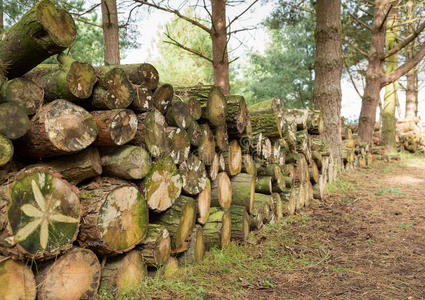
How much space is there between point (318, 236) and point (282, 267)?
1096 mm

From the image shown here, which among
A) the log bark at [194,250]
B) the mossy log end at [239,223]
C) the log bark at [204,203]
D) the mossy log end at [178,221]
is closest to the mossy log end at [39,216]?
the mossy log end at [178,221]

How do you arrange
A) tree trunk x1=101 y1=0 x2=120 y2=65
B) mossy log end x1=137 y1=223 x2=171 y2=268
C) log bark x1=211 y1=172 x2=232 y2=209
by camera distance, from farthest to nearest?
tree trunk x1=101 y1=0 x2=120 y2=65 < log bark x1=211 y1=172 x2=232 y2=209 < mossy log end x1=137 y1=223 x2=171 y2=268

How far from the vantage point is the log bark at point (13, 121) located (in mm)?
1660

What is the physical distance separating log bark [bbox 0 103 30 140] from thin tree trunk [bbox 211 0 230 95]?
5504 millimetres

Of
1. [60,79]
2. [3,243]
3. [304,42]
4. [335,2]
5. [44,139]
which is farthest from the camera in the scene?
[304,42]

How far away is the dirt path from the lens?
8.59 feet

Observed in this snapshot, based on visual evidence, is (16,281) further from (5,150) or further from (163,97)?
(163,97)

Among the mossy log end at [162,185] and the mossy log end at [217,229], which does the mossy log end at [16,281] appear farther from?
the mossy log end at [217,229]

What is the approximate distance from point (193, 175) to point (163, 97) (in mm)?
759

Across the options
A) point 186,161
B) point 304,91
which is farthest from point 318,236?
point 304,91

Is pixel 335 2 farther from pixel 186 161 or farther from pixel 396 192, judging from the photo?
pixel 186 161

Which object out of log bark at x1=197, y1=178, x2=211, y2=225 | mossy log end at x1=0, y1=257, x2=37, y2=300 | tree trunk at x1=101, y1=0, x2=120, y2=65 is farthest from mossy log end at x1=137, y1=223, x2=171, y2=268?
tree trunk at x1=101, y1=0, x2=120, y2=65

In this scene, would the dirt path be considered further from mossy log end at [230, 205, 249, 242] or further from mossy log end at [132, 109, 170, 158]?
mossy log end at [132, 109, 170, 158]

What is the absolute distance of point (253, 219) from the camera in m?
3.83
